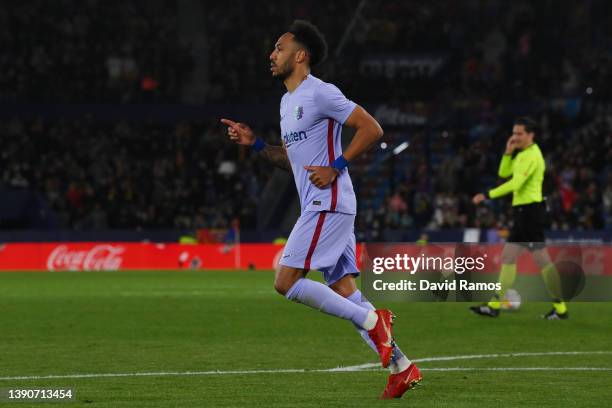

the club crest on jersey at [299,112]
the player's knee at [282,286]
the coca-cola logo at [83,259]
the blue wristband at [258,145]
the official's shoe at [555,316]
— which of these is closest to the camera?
the player's knee at [282,286]

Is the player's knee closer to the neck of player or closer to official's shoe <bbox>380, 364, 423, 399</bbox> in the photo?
official's shoe <bbox>380, 364, 423, 399</bbox>

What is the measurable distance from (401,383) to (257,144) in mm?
2072

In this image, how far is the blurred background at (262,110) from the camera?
35.0 metres

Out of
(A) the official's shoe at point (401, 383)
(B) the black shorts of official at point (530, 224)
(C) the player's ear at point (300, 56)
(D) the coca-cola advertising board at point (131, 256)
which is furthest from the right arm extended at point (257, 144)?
(D) the coca-cola advertising board at point (131, 256)

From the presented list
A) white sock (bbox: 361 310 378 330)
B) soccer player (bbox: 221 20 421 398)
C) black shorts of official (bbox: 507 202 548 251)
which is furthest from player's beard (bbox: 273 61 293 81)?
black shorts of official (bbox: 507 202 548 251)

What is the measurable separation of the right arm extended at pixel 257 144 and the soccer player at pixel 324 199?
348 mm

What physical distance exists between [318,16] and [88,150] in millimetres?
9773

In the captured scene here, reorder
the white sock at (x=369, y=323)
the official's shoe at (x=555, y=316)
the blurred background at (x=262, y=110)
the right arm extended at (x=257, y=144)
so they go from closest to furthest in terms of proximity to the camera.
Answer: the white sock at (x=369, y=323)
the right arm extended at (x=257, y=144)
the official's shoe at (x=555, y=316)
the blurred background at (x=262, y=110)

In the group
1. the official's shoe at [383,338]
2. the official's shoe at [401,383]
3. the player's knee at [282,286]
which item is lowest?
the official's shoe at [401,383]

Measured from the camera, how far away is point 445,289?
20016mm

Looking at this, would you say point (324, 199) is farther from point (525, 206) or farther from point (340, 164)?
point (525, 206)

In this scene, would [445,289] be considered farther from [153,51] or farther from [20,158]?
[153,51]

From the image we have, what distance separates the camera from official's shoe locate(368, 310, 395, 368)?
8330mm

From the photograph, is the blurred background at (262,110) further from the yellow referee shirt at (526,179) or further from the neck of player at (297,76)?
the neck of player at (297,76)
